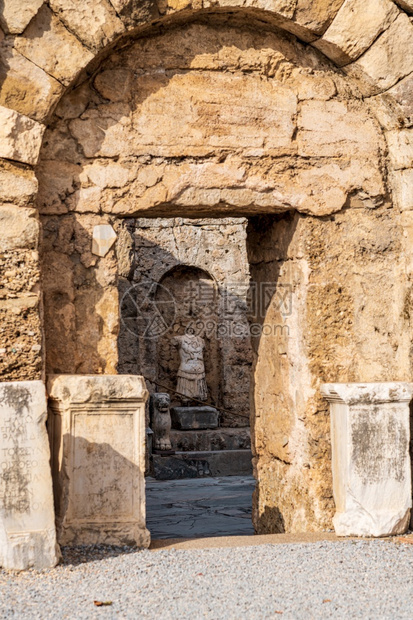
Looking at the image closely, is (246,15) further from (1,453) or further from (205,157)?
(1,453)

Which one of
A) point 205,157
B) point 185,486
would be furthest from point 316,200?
point 185,486

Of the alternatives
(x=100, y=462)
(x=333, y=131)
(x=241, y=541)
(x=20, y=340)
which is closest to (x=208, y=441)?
(x=241, y=541)

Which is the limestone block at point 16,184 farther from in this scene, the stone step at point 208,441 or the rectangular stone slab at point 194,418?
the rectangular stone slab at point 194,418

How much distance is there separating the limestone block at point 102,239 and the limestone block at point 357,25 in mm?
1704

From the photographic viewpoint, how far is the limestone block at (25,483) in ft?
11.8

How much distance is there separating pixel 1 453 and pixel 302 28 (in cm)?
293

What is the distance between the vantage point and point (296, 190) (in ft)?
15.7

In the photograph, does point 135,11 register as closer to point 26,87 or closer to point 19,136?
point 26,87

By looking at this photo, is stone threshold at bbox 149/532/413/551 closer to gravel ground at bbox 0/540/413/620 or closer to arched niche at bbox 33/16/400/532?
gravel ground at bbox 0/540/413/620

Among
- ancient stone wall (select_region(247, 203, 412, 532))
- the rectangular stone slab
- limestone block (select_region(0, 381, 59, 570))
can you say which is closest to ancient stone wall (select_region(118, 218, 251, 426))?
the rectangular stone slab

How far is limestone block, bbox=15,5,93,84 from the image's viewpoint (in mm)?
4223

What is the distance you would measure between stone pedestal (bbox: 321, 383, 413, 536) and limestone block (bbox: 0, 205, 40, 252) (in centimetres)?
187

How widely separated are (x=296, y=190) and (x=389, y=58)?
95 centimetres

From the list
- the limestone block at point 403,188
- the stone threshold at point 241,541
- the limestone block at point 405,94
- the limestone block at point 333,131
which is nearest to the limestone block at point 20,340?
the stone threshold at point 241,541
